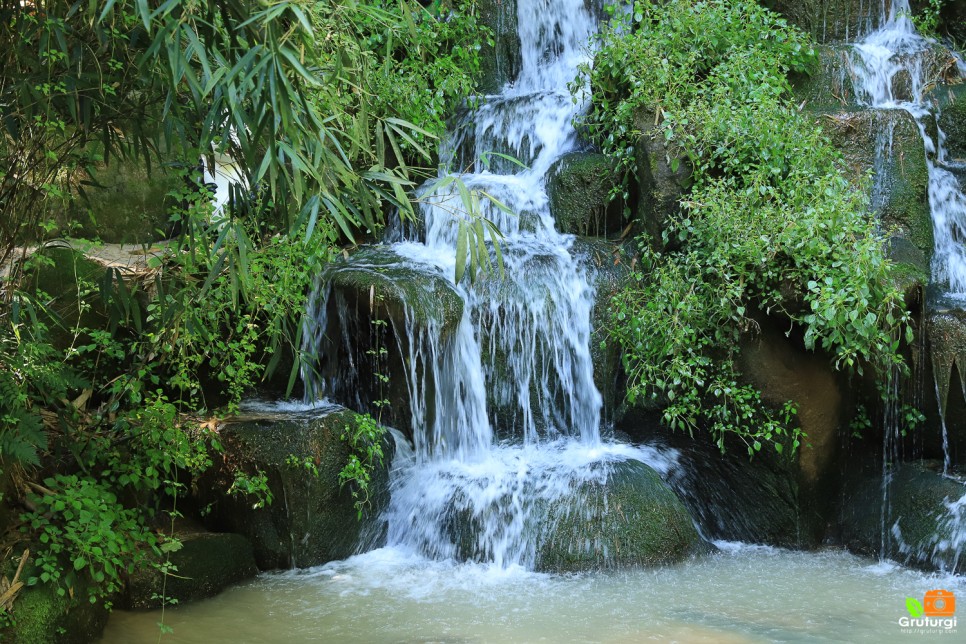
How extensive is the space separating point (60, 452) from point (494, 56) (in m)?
5.88

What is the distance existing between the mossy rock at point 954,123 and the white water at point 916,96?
0.25 feet

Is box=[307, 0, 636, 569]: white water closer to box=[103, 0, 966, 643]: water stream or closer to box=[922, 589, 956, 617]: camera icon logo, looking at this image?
box=[103, 0, 966, 643]: water stream

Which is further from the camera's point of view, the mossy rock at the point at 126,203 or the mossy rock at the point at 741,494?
the mossy rock at the point at 126,203

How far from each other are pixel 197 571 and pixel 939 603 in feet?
13.1

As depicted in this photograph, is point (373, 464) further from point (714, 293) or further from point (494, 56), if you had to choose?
point (494, 56)

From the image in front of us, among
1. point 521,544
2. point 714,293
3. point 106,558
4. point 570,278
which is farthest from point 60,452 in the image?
point 714,293

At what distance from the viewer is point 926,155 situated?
685cm

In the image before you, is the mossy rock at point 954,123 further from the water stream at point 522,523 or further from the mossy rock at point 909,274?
the mossy rock at point 909,274

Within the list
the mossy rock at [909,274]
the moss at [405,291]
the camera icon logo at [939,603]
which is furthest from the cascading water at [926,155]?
the moss at [405,291]

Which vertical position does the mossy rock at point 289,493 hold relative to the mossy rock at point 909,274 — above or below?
below

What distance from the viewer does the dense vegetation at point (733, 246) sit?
18.2 ft

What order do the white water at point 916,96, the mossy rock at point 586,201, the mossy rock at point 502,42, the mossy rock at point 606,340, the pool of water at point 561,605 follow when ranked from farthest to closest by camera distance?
the mossy rock at point 502,42, the mossy rock at point 586,201, the white water at point 916,96, the mossy rock at point 606,340, the pool of water at point 561,605

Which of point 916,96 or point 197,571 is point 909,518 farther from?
point 197,571

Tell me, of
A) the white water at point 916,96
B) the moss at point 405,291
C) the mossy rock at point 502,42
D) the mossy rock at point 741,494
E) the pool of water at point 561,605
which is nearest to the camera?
the pool of water at point 561,605
